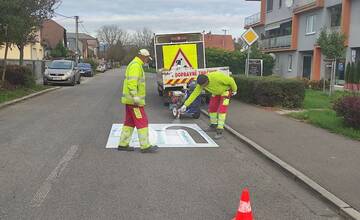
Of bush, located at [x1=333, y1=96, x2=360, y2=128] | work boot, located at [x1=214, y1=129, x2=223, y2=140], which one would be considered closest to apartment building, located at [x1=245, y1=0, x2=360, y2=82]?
bush, located at [x1=333, y1=96, x2=360, y2=128]

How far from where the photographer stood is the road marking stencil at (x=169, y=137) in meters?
9.81

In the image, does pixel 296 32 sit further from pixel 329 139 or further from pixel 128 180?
pixel 128 180

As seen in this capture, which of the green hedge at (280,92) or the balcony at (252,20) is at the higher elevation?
the balcony at (252,20)

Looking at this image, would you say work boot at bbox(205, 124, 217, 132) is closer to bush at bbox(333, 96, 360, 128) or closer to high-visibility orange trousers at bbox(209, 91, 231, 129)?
high-visibility orange trousers at bbox(209, 91, 231, 129)

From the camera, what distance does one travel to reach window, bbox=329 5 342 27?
33.1 m

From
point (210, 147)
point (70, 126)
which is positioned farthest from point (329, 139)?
point (70, 126)

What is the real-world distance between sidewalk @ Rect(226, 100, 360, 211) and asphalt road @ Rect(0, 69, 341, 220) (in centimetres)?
39

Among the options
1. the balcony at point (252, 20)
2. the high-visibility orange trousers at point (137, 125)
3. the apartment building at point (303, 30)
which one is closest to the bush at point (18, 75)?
the high-visibility orange trousers at point (137, 125)

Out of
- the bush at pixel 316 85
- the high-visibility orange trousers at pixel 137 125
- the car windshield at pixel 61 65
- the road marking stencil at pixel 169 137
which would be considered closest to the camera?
the high-visibility orange trousers at pixel 137 125

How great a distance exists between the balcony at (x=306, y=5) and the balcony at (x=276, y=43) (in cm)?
307

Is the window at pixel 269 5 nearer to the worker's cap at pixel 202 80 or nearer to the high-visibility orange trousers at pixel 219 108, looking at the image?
the high-visibility orange trousers at pixel 219 108

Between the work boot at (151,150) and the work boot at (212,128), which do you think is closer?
the work boot at (151,150)

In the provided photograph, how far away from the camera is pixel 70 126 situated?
39.7 ft

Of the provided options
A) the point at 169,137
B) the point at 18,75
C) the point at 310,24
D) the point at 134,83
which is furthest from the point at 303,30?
the point at 134,83
